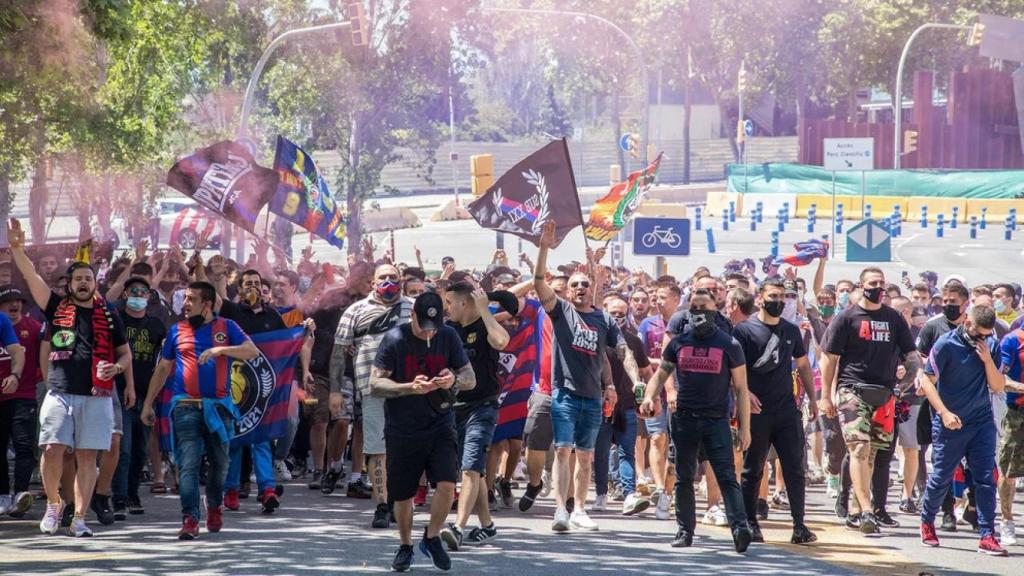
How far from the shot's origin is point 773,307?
33.3 feet

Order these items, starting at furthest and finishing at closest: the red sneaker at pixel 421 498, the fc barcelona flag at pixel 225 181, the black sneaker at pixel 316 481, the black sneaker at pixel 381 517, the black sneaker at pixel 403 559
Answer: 1. the fc barcelona flag at pixel 225 181
2. the black sneaker at pixel 316 481
3. the red sneaker at pixel 421 498
4. the black sneaker at pixel 381 517
5. the black sneaker at pixel 403 559

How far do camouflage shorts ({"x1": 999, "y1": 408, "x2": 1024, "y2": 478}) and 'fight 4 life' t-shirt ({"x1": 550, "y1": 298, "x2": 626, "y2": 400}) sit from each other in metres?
2.72

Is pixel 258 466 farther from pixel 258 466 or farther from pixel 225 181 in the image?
pixel 225 181

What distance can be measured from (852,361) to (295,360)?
422 cm

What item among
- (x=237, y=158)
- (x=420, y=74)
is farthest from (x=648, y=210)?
(x=237, y=158)

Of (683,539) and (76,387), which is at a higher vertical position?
(76,387)

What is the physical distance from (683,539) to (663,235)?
1075 centimetres

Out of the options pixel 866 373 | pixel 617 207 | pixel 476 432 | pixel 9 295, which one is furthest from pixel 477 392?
pixel 617 207

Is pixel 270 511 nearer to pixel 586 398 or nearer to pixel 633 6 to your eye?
pixel 586 398

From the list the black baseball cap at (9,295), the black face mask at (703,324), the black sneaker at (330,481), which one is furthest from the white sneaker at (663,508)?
the black baseball cap at (9,295)

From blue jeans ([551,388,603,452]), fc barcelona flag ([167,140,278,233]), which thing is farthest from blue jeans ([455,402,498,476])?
fc barcelona flag ([167,140,278,233])

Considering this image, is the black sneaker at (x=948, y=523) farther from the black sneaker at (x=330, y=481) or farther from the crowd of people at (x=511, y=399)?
the black sneaker at (x=330, y=481)

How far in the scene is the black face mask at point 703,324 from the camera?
31.6 ft

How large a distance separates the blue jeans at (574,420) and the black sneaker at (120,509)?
3.09 meters
